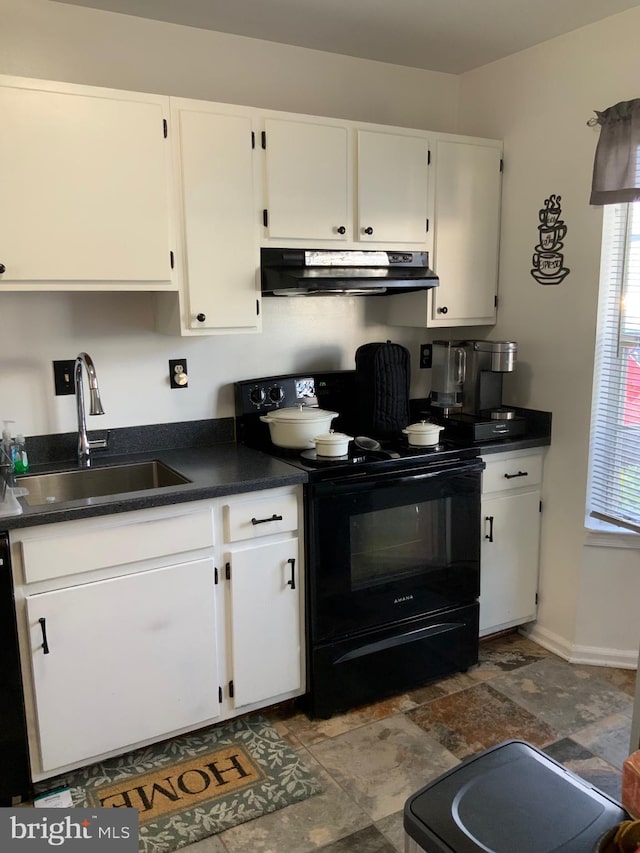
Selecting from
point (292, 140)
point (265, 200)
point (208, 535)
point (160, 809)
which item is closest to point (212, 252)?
point (265, 200)

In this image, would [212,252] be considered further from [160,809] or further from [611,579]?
[611,579]

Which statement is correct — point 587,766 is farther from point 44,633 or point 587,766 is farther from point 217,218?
point 217,218

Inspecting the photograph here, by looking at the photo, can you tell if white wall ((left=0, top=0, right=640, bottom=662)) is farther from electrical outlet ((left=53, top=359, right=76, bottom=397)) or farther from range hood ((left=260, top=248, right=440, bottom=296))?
range hood ((left=260, top=248, right=440, bottom=296))

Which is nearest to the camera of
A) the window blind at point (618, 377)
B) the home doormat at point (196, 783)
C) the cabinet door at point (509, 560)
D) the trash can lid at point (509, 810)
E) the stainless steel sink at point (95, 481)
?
the trash can lid at point (509, 810)

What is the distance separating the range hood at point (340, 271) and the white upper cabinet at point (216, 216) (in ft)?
0.27

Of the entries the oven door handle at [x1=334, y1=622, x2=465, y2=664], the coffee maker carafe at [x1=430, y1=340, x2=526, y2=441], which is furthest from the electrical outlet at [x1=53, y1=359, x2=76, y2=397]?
the coffee maker carafe at [x1=430, y1=340, x2=526, y2=441]

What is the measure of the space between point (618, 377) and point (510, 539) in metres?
0.80

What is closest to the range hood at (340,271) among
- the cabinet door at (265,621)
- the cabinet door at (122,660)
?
the cabinet door at (265,621)

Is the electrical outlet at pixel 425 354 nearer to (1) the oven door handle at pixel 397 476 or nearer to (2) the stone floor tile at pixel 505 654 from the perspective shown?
(1) the oven door handle at pixel 397 476

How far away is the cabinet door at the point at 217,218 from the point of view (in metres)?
2.37

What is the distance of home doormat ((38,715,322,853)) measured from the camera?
205 centimetres

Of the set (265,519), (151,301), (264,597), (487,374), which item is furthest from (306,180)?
(264,597)

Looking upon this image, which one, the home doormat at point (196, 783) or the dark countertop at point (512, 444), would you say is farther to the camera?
the dark countertop at point (512, 444)

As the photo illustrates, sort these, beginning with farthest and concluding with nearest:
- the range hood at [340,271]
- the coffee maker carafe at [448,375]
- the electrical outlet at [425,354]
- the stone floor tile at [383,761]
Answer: the electrical outlet at [425,354], the coffee maker carafe at [448,375], the range hood at [340,271], the stone floor tile at [383,761]
